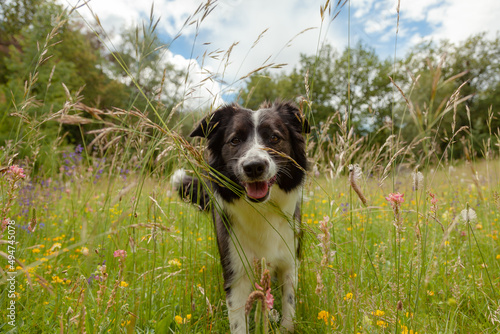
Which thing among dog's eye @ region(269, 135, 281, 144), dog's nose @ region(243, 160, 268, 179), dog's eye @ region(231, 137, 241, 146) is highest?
dog's eye @ region(269, 135, 281, 144)

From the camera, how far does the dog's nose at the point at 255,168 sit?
1908 mm

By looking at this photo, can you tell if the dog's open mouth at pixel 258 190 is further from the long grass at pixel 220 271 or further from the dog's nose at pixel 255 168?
the long grass at pixel 220 271

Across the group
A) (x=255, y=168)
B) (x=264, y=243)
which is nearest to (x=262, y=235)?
(x=264, y=243)

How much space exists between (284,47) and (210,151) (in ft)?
4.38

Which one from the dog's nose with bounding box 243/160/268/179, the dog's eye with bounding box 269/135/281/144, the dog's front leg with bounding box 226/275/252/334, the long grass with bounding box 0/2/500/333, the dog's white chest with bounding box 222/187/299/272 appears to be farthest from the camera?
the dog's eye with bounding box 269/135/281/144

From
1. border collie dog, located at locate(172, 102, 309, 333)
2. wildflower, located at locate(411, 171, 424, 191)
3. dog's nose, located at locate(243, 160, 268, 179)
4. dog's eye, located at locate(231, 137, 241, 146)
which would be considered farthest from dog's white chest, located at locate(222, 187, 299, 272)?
wildflower, located at locate(411, 171, 424, 191)

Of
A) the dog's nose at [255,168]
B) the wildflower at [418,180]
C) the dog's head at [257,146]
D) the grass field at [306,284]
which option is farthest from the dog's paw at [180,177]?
the wildflower at [418,180]

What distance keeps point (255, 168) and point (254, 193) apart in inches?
9.5

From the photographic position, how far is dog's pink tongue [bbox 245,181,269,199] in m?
2.07

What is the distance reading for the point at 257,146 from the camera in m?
2.17

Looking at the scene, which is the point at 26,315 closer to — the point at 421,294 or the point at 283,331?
the point at 283,331

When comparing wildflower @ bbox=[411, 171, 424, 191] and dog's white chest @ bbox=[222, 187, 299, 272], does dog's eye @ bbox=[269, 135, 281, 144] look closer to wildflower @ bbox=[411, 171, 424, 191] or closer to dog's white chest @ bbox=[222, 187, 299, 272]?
dog's white chest @ bbox=[222, 187, 299, 272]

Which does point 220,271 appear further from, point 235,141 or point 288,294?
point 235,141

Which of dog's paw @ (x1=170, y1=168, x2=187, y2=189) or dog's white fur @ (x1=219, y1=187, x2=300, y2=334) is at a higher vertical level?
dog's paw @ (x1=170, y1=168, x2=187, y2=189)
